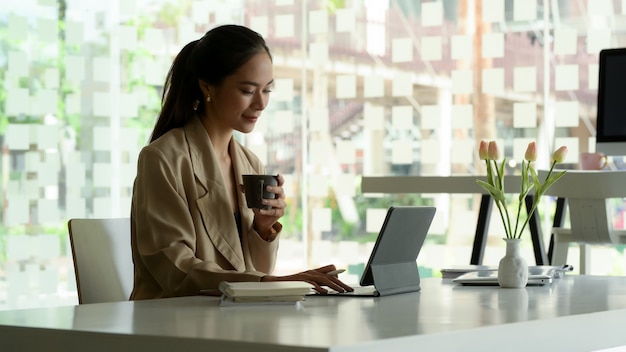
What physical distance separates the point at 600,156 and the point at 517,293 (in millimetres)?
2477

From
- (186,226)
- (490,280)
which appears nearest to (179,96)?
(186,226)

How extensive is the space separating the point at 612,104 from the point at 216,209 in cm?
217

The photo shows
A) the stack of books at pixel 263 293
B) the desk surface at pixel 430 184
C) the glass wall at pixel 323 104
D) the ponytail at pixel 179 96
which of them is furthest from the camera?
the glass wall at pixel 323 104

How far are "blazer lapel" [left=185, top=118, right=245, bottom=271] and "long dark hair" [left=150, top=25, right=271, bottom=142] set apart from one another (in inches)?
5.1

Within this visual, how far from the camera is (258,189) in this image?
79.3 inches

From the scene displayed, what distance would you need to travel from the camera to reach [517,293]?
1.86 meters

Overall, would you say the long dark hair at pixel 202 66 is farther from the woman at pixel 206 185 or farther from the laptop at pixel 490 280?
the laptop at pixel 490 280

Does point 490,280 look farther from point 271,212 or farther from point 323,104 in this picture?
point 323,104

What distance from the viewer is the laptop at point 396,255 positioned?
68.9 inches

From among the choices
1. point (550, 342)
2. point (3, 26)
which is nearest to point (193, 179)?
point (550, 342)

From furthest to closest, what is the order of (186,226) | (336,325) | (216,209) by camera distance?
(216,209) < (186,226) < (336,325)

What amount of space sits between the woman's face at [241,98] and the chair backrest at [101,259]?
36 centimetres

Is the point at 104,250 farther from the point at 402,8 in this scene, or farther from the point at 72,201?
the point at 402,8

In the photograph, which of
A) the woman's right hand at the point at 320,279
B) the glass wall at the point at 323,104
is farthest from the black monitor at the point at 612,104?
the woman's right hand at the point at 320,279
